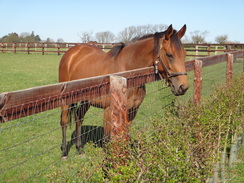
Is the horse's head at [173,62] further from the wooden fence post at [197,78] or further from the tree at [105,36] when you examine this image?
the tree at [105,36]

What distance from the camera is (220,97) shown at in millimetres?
4043

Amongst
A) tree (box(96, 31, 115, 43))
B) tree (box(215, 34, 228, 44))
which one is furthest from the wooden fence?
tree (box(96, 31, 115, 43))

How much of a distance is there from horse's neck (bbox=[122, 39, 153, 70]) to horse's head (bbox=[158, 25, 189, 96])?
0.73 feet

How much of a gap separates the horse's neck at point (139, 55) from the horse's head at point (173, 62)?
0.73 feet

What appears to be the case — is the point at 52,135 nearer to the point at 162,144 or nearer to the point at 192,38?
the point at 162,144

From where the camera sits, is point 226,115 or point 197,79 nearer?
point 226,115

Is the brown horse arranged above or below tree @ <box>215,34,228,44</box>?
below

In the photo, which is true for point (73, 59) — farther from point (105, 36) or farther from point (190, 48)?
point (105, 36)

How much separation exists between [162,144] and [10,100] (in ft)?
4.11

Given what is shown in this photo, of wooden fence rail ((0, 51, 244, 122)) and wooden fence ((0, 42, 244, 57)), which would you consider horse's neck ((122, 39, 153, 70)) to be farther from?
wooden fence ((0, 42, 244, 57))

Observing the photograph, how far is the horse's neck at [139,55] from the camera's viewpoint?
372 centimetres

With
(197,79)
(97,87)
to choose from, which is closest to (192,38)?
(197,79)

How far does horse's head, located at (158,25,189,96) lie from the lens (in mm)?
3383

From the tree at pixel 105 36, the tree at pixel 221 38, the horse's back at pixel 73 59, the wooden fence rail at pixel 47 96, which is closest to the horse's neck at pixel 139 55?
the wooden fence rail at pixel 47 96
